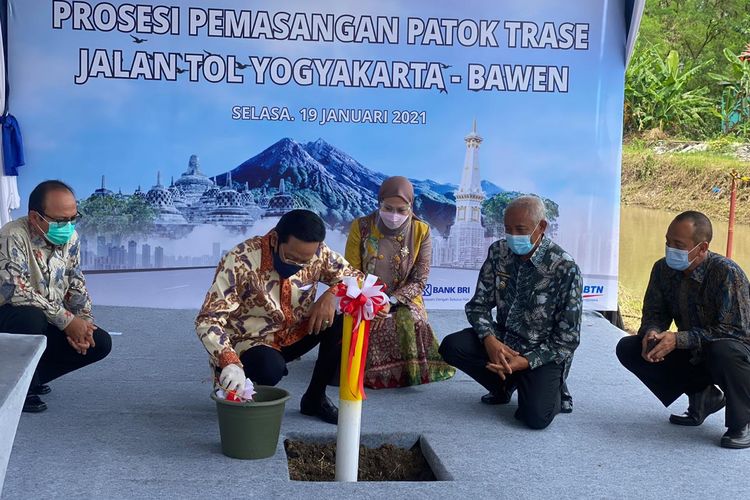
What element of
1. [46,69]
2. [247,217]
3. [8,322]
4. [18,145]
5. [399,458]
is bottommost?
[399,458]

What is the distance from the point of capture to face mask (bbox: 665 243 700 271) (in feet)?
12.3

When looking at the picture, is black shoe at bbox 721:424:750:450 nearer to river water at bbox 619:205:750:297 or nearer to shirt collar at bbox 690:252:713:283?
shirt collar at bbox 690:252:713:283

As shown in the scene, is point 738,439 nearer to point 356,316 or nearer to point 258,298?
point 356,316

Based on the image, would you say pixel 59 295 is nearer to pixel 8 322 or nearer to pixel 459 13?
pixel 8 322

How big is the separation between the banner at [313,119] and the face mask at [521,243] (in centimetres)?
260

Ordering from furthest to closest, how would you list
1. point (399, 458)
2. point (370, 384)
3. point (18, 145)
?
point (18, 145) < point (370, 384) < point (399, 458)

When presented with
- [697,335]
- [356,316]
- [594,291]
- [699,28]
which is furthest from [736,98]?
[356,316]

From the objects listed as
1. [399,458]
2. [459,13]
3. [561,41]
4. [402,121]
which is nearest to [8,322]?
[399,458]

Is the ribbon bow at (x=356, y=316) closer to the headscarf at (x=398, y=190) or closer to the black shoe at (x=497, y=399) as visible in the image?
the black shoe at (x=497, y=399)

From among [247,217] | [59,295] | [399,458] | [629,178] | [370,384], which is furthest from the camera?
[629,178]

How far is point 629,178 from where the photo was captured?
14.0 m

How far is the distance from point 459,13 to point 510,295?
9.74ft

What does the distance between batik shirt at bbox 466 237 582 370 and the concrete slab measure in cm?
218

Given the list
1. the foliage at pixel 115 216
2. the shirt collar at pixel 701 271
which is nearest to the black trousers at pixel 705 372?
the shirt collar at pixel 701 271
